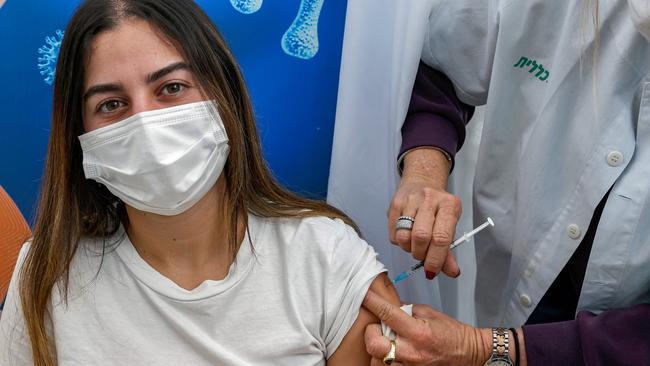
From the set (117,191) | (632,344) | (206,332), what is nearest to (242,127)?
(117,191)

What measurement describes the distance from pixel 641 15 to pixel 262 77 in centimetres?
90

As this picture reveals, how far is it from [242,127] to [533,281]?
28.3 inches

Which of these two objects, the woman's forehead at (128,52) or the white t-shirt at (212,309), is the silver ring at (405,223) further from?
the woman's forehead at (128,52)

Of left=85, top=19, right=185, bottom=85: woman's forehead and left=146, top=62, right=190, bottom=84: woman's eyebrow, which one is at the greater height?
left=85, top=19, right=185, bottom=85: woman's forehead

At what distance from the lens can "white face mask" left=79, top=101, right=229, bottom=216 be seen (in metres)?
1.36

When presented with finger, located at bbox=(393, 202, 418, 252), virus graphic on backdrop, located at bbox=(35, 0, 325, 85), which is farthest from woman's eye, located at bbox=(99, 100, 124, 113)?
finger, located at bbox=(393, 202, 418, 252)

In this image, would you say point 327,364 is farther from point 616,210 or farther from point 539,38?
point 539,38

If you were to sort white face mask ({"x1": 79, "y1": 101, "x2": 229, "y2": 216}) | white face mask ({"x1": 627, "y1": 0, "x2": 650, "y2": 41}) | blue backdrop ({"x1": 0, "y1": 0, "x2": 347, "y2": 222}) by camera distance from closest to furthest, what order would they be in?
1. white face mask ({"x1": 627, "y1": 0, "x2": 650, "y2": 41})
2. white face mask ({"x1": 79, "y1": 101, "x2": 229, "y2": 216})
3. blue backdrop ({"x1": 0, "y1": 0, "x2": 347, "y2": 222})

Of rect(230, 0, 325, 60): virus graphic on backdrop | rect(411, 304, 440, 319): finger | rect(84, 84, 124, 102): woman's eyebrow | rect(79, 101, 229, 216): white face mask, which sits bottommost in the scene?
rect(411, 304, 440, 319): finger

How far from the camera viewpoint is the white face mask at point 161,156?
1358mm

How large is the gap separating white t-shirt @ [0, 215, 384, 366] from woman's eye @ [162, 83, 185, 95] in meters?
0.34

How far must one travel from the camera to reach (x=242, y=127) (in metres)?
1.52

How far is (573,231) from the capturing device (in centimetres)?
152

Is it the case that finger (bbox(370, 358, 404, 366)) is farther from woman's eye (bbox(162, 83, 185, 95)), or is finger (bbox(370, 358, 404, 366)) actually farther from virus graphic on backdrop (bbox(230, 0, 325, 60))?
virus graphic on backdrop (bbox(230, 0, 325, 60))
